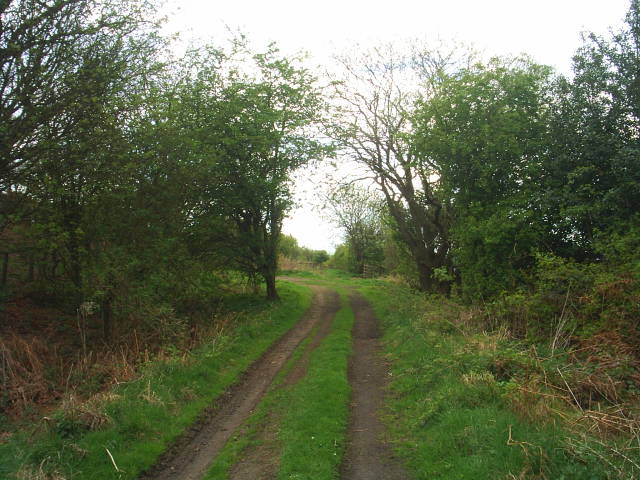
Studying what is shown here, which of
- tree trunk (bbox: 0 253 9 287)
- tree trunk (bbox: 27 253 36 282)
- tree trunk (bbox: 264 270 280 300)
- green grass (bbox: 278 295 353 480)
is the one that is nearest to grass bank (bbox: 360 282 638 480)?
green grass (bbox: 278 295 353 480)

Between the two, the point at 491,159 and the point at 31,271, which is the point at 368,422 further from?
the point at 31,271

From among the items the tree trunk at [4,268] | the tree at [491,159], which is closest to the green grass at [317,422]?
the tree at [491,159]

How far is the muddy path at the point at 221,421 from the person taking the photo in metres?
7.47

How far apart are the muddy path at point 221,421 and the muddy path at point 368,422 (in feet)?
5.75

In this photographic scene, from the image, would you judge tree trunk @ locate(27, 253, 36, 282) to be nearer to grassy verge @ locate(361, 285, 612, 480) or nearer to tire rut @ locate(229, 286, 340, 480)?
tire rut @ locate(229, 286, 340, 480)

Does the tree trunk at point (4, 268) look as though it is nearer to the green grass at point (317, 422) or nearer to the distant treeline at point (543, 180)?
the green grass at point (317, 422)

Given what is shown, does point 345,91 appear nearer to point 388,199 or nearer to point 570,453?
point 388,199

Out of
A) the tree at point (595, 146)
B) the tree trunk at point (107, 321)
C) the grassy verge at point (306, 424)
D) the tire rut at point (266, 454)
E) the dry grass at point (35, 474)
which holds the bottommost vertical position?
the dry grass at point (35, 474)

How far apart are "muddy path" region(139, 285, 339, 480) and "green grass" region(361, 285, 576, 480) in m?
3.09

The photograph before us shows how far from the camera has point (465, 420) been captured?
24.6 feet

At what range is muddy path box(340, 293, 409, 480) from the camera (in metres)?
7.05

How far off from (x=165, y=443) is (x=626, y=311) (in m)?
9.69

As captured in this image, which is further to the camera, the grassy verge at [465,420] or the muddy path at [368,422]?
the muddy path at [368,422]

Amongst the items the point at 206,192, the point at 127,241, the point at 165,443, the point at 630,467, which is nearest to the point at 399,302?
the point at 206,192
